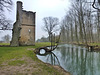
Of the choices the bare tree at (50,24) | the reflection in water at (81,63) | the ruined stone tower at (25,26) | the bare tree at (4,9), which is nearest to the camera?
the reflection in water at (81,63)

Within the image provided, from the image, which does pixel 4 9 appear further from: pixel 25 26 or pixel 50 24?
pixel 50 24

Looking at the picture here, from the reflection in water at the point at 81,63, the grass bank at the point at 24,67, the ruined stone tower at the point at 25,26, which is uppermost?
the ruined stone tower at the point at 25,26

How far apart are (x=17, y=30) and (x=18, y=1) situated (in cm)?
574

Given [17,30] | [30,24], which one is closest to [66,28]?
[30,24]

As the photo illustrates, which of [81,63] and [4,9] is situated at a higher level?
[4,9]

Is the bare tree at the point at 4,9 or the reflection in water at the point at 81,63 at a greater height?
the bare tree at the point at 4,9

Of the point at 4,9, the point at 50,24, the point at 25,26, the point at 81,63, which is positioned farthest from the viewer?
the point at 50,24

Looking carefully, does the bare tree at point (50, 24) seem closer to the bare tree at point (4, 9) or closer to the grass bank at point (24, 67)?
the bare tree at point (4, 9)

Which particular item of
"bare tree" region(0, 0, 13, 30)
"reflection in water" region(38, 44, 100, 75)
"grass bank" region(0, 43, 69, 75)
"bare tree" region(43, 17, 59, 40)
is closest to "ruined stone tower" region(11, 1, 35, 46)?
"bare tree" region(0, 0, 13, 30)

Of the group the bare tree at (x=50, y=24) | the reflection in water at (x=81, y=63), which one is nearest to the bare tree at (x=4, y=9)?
the reflection in water at (x=81, y=63)

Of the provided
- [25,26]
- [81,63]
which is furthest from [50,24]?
[81,63]

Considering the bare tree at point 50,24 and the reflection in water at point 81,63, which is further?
the bare tree at point 50,24

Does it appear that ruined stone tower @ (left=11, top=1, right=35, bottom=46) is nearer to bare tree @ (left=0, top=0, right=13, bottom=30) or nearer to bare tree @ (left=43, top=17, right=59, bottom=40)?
bare tree @ (left=0, top=0, right=13, bottom=30)

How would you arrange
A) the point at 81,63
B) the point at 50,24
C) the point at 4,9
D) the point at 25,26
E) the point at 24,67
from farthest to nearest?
the point at 50,24, the point at 25,26, the point at 4,9, the point at 81,63, the point at 24,67
